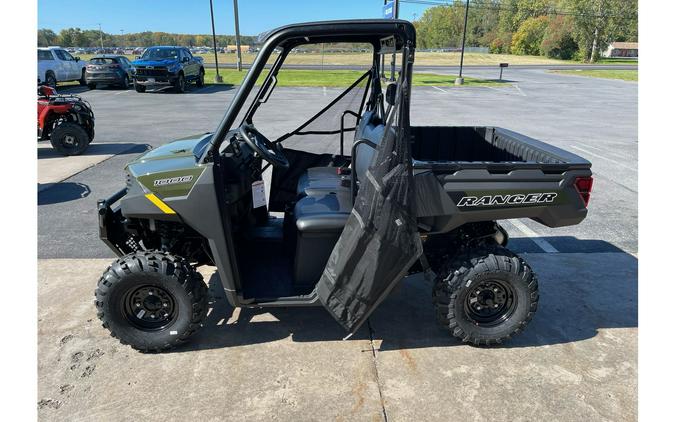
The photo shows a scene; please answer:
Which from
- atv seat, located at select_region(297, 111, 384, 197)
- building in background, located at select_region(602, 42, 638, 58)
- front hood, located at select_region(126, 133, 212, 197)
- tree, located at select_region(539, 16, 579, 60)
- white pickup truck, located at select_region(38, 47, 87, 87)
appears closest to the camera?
front hood, located at select_region(126, 133, 212, 197)

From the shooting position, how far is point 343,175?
376 cm

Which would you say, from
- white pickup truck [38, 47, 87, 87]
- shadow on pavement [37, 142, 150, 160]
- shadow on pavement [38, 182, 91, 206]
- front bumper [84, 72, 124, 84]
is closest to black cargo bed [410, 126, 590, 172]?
shadow on pavement [38, 182, 91, 206]

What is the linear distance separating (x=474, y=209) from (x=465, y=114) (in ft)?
39.9

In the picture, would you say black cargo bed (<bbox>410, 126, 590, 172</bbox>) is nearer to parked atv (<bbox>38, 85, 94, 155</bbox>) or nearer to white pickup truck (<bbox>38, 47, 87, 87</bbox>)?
parked atv (<bbox>38, 85, 94, 155</bbox>)

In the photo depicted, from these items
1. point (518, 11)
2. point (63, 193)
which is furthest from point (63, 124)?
point (518, 11)

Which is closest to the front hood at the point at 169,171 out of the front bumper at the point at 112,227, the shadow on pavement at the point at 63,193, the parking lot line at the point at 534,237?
the front bumper at the point at 112,227

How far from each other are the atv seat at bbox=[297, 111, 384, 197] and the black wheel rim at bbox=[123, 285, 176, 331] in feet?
3.82

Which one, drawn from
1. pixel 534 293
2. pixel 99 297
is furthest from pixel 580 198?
pixel 99 297

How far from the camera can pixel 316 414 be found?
2.47 meters

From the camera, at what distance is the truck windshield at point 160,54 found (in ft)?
64.9

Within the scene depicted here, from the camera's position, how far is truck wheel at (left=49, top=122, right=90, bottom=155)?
8.14m

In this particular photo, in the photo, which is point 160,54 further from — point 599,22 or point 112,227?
point 599,22

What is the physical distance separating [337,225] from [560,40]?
68.5 metres

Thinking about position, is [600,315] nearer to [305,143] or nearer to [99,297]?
[305,143]
